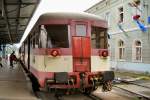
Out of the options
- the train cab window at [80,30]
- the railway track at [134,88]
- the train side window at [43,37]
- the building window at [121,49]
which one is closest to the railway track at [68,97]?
the railway track at [134,88]

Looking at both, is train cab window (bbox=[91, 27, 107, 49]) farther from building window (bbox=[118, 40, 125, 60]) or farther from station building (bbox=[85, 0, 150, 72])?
building window (bbox=[118, 40, 125, 60])

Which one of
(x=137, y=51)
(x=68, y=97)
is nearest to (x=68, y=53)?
(x=68, y=97)

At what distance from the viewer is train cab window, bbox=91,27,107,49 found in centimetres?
1408

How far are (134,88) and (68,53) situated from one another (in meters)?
7.22

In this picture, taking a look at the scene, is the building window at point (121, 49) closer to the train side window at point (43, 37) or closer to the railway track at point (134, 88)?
the railway track at point (134, 88)

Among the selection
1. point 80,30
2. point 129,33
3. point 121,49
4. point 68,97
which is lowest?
point 68,97

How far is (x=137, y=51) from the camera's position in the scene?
103 ft

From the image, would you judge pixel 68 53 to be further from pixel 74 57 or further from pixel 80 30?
pixel 80 30

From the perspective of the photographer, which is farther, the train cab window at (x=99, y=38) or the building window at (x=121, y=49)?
the building window at (x=121, y=49)

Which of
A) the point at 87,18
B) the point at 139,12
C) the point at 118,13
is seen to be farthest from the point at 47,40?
the point at 118,13

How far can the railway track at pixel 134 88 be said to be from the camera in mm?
16202

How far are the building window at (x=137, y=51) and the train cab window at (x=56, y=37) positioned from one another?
58.0 feet

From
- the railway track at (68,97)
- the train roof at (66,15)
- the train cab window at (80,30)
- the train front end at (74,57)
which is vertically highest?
the train roof at (66,15)

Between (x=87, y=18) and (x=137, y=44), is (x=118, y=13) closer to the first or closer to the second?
(x=137, y=44)
